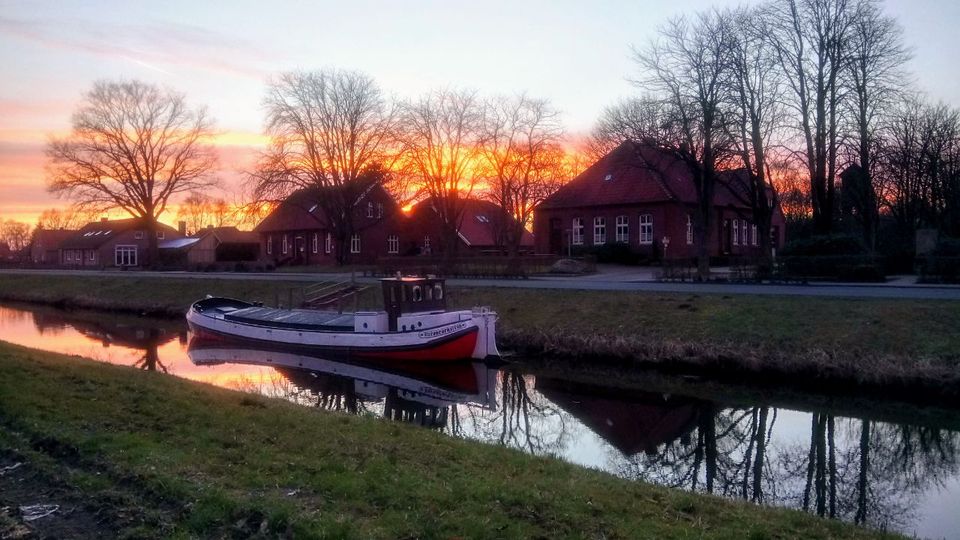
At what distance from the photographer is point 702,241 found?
40438 millimetres

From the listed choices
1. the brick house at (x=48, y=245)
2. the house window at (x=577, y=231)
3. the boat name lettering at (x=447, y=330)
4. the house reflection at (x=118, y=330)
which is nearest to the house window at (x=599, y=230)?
the house window at (x=577, y=231)

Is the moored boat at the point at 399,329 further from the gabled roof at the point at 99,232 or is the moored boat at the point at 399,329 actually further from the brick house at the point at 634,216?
the gabled roof at the point at 99,232

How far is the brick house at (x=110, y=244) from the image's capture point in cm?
9088

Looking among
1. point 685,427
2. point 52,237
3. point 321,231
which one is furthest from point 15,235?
point 685,427

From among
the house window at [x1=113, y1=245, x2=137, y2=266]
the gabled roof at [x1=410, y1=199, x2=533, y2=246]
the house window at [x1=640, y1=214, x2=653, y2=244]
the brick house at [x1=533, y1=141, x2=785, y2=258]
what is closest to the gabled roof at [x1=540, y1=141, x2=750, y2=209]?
the brick house at [x1=533, y1=141, x2=785, y2=258]

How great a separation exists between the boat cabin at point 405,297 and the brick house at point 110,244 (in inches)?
2579

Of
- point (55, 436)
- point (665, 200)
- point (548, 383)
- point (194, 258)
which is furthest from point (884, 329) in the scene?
point (194, 258)

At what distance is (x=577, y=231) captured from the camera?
58.8m

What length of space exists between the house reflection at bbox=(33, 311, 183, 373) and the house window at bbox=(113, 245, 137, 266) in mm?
45589

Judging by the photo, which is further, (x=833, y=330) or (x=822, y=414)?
(x=833, y=330)

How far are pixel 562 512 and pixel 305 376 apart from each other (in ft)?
59.7

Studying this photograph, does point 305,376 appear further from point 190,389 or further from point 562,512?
point 562,512

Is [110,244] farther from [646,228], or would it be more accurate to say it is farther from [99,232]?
[646,228]

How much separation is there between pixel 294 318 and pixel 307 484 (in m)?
24.0
